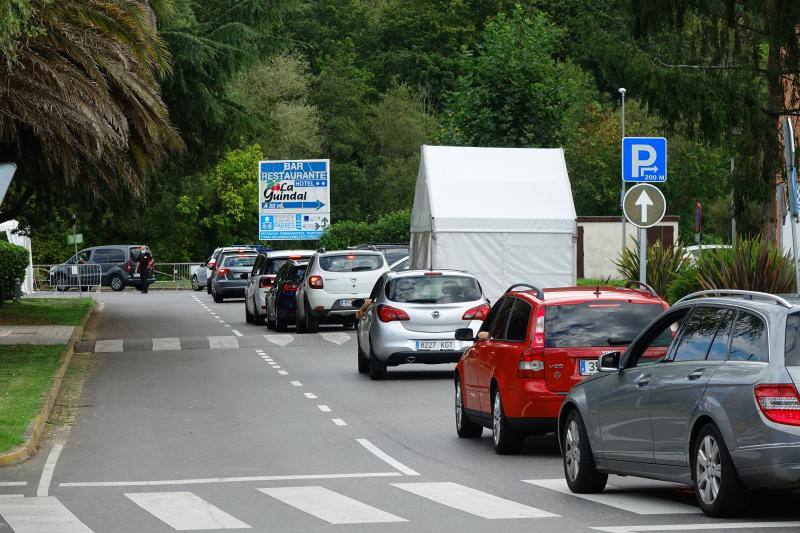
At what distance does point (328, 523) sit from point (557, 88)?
35124 millimetres

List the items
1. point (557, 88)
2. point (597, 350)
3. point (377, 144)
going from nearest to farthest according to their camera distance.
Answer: point (597, 350)
point (557, 88)
point (377, 144)

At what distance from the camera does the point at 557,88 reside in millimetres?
44031

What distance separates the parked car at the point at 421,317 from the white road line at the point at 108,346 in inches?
324

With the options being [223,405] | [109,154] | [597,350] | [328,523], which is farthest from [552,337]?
[109,154]

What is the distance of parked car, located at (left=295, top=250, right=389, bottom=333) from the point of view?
32.0 metres

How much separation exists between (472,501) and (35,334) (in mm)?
21717

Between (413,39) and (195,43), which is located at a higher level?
(413,39)

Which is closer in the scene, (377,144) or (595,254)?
(595,254)

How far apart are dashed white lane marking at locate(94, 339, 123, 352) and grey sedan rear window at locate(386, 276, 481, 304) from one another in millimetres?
8635

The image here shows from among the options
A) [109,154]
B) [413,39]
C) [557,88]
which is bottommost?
[109,154]

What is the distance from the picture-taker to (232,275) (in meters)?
52.4

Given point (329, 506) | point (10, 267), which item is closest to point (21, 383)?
point (329, 506)

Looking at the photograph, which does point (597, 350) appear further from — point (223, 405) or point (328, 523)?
point (223, 405)

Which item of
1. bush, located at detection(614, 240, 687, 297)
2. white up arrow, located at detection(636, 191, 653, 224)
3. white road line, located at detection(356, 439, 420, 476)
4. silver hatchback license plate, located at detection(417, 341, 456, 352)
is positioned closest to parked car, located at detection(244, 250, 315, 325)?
bush, located at detection(614, 240, 687, 297)
